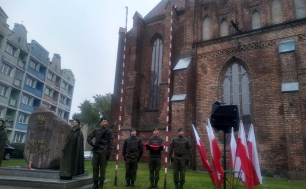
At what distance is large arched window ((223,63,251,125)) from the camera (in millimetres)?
12992

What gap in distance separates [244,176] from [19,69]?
30.6 meters

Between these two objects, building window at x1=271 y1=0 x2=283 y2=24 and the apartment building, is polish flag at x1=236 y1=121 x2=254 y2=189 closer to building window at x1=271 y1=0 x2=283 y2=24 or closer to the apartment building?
building window at x1=271 y1=0 x2=283 y2=24

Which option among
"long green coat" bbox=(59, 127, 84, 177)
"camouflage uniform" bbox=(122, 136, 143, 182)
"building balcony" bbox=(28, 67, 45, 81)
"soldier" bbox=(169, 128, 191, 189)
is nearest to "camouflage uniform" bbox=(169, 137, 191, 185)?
"soldier" bbox=(169, 128, 191, 189)

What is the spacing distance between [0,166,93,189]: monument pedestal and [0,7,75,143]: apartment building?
1840 cm

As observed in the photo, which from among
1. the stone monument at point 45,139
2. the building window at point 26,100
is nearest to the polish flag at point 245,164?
the stone monument at point 45,139

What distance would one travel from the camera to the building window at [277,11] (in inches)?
517

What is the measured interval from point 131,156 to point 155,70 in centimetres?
1192

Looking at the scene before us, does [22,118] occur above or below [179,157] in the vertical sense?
above

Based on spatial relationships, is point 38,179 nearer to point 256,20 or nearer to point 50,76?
point 256,20

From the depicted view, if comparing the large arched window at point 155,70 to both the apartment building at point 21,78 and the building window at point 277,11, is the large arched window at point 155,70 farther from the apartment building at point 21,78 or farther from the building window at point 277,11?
the apartment building at point 21,78

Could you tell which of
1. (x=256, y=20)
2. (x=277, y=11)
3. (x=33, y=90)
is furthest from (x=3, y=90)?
(x=277, y=11)

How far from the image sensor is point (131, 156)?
7.24 meters

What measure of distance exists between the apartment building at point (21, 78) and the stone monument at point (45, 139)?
57.6ft

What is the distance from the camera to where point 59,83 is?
40906 millimetres
